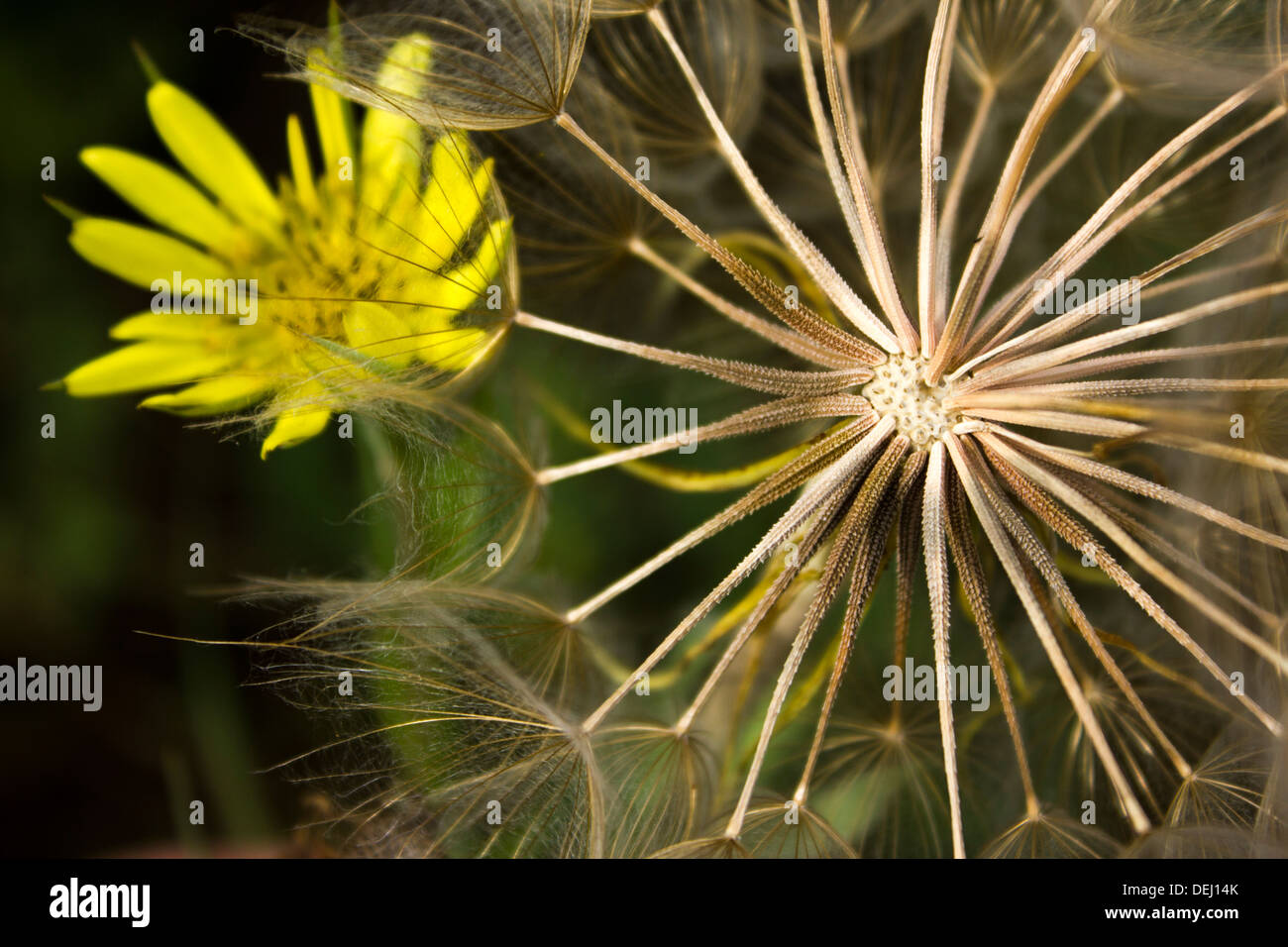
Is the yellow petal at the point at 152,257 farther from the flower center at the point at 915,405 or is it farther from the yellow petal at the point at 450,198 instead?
the flower center at the point at 915,405

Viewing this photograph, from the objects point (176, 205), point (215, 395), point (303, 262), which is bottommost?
point (215, 395)

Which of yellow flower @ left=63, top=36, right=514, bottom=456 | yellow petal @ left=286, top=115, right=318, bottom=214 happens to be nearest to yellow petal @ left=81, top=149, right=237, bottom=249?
yellow flower @ left=63, top=36, right=514, bottom=456

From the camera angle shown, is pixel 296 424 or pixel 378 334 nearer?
pixel 378 334

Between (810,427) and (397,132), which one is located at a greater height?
(397,132)

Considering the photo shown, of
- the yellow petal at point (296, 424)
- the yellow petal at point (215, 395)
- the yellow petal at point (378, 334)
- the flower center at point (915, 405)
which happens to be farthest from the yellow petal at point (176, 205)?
the flower center at point (915, 405)

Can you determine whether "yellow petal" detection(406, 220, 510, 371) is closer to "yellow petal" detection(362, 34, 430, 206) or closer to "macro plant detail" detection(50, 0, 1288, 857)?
Result: "macro plant detail" detection(50, 0, 1288, 857)

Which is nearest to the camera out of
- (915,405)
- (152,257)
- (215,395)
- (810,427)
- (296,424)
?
(915,405)

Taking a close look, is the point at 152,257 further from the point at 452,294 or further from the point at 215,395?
the point at 452,294

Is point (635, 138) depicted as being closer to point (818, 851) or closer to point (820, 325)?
point (820, 325)

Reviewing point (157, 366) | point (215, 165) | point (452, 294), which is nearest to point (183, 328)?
point (157, 366)

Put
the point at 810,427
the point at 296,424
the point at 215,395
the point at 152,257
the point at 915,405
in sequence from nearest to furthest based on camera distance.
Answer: the point at 915,405, the point at 296,424, the point at 215,395, the point at 152,257, the point at 810,427
